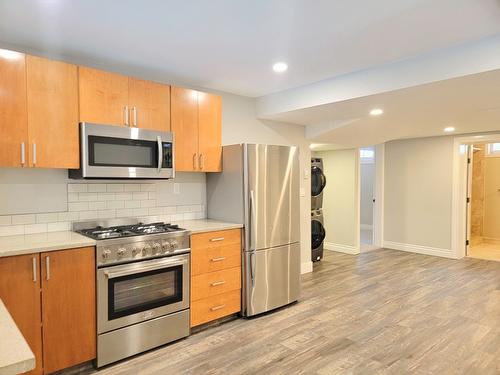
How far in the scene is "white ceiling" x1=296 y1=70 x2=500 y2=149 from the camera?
2936mm

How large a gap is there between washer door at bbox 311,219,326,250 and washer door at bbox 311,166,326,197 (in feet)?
1.51

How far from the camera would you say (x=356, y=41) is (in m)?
2.54

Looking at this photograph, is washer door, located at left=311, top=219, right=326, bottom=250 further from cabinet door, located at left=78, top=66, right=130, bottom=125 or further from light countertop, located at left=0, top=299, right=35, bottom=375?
light countertop, located at left=0, top=299, right=35, bottom=375

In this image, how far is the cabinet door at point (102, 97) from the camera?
266 centimetres

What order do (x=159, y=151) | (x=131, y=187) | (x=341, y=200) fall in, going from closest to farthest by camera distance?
(x=159, y=151) → (x=131, y=187) → (x=341, y=200)

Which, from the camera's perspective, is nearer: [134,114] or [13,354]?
[13,354]

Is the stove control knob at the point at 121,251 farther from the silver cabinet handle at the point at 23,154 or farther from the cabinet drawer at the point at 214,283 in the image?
the silver cabinet handle at the point at 23,154

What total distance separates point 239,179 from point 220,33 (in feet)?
4.52

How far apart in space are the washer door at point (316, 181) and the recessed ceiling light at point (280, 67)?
2560 millimetres

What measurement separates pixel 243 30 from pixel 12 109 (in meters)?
1.63

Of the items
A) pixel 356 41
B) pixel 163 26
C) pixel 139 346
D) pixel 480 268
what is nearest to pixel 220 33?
Result: pixel 163 26

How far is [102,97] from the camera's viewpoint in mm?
2748

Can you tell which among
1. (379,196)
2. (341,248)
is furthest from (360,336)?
(379,196)

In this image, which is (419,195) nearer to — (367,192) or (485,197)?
(485,197)
